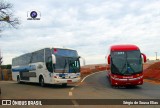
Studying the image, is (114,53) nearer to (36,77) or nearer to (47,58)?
(47,58)

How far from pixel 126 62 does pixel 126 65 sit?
0.96 feet

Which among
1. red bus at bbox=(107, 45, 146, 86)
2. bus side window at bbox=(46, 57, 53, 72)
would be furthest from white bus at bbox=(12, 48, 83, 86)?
red bus at bbox=(107, 45, 146, 86)

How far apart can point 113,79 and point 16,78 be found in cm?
1664

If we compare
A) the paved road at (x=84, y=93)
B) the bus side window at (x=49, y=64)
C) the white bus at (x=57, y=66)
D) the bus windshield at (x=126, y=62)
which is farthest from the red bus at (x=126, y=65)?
the bus side window at (x=49, y=64)

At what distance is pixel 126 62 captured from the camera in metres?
29.9

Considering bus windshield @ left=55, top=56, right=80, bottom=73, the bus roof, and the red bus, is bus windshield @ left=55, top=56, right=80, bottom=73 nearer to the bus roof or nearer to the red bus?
the red bus

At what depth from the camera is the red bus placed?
29.5 meters

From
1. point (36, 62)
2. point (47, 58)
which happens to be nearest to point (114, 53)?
point (47, 58)

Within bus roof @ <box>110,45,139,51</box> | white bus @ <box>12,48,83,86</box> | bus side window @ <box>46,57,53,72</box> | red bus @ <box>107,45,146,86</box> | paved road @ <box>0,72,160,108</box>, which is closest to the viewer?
paved road @ <box>0,72,160,108</box>

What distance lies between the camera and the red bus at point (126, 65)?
2953 cm

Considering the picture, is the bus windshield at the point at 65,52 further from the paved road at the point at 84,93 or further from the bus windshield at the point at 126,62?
the bus windshield at the point at 126,62

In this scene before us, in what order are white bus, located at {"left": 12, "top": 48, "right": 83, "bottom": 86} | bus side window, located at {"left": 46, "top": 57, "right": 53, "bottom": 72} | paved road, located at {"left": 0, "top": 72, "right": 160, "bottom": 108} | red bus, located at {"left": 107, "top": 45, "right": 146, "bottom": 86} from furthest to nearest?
bus side window, located at {"left": 46, "top": 57, "right": 53, "bottom": 72}, white bus, located at {"left": 12, "top": 48, "right": 83, "bottom": 86}, red bus, located at {"left": 107, "top": 45, "right": 146, "bottom": 86}, paved road, located at {"left": 0, "top": 72, "right": 160, "bottom": 108}

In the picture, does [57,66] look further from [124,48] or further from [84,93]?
[84,93]

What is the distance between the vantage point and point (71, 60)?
30.4 meters
